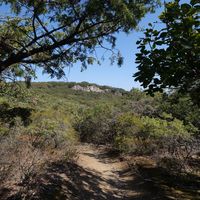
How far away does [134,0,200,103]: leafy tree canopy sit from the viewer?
4.66 m

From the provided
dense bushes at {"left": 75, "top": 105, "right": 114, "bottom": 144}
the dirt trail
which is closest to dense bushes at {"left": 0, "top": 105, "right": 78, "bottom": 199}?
the dirt trail

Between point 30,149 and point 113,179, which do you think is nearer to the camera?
point 30,149

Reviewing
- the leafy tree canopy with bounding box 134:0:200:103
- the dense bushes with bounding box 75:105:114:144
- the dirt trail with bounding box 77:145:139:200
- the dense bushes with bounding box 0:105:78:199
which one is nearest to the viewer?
the leafy tree canopy with bounding box 134:0:200:103

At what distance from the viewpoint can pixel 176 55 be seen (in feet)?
15.7

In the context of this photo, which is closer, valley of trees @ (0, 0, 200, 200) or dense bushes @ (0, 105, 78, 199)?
valley of trees @ (0, 0, 200, 200)

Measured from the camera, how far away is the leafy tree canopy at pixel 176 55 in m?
4.66

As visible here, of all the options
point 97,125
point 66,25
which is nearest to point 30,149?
point 66,25

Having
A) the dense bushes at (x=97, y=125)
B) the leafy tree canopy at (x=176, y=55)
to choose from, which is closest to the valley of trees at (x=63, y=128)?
the leafy tree canopy at (x=176, y=55)

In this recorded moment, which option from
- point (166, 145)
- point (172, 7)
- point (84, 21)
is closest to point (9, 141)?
point (84, 21)

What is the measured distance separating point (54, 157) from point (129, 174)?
11.3ft

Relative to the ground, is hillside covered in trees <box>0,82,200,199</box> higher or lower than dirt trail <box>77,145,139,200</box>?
higher

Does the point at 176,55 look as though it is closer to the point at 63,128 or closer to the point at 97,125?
the point at 63,128

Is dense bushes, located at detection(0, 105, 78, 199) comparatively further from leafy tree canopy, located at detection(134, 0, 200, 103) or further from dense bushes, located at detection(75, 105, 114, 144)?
dense bushes, located at detection(75, 105, 114, 144)

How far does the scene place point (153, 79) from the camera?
5.12m
